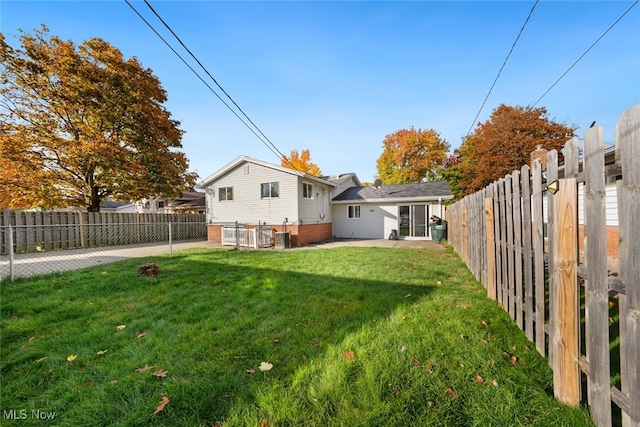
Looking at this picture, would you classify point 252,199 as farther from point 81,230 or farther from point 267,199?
point 81,230

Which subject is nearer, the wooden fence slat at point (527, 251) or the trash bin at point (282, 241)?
the wooden fence slat at point (527, 251)

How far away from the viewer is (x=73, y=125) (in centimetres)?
1292

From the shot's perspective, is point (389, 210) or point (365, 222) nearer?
point (389, 210)

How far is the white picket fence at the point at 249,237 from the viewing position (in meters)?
12.5

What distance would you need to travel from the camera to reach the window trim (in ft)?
56.4

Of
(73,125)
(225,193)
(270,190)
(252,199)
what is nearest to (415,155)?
(270,190)

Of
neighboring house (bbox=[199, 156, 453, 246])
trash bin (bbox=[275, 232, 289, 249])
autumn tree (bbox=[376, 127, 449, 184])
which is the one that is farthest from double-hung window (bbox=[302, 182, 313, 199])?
autumn tree (bbox=[376, 127, 449, 184])

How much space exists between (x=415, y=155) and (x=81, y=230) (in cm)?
3384

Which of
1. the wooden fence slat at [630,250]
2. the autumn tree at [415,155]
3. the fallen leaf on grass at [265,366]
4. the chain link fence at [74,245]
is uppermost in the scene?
the autumn tree at [415,155]

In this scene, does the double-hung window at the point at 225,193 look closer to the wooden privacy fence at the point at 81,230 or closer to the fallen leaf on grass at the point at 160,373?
the wooden privacy fence at the point at 81,230

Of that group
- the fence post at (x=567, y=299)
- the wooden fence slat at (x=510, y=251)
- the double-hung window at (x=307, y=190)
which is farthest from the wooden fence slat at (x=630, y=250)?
the double-hung window at (x=307, y=190)

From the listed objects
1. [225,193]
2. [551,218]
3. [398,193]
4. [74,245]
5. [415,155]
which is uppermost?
[415,155]

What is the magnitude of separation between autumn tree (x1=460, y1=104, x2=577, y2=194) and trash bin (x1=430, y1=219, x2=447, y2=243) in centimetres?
609

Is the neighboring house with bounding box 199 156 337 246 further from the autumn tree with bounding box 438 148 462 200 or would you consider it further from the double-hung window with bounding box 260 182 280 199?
the autumn tree with bounding box 438 148 462 200
